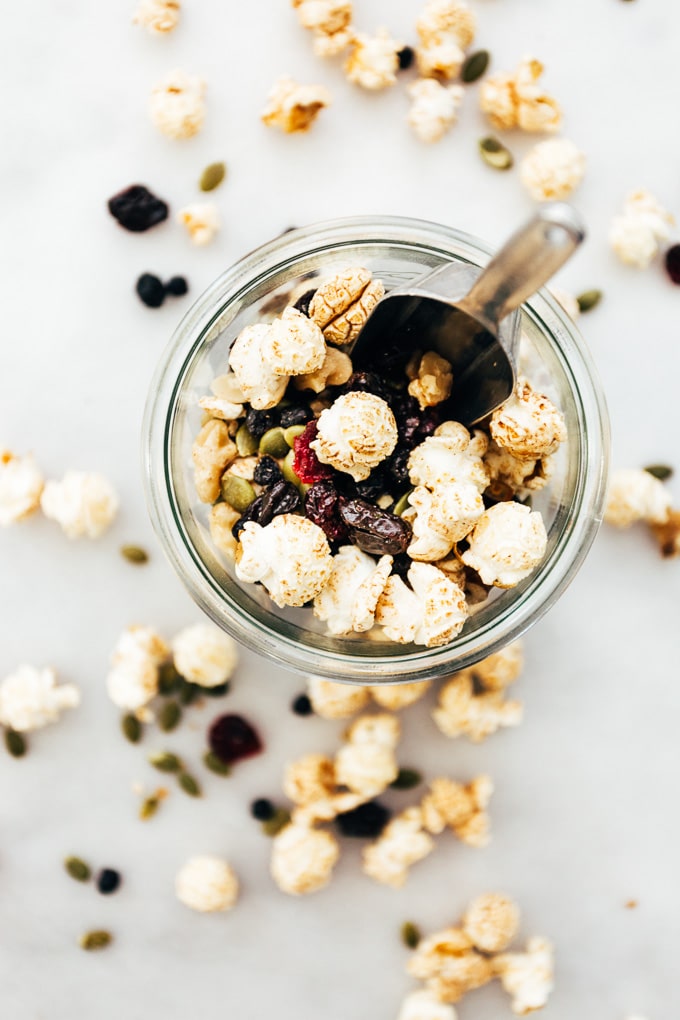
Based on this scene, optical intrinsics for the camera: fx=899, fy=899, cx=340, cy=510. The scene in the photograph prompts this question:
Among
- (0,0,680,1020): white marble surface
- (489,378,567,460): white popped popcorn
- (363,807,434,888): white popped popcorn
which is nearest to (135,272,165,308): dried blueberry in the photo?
(0,0,680,1020): white marble surface

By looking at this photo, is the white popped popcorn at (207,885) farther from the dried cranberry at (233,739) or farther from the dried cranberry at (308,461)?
the dried cranberry at (308,461)

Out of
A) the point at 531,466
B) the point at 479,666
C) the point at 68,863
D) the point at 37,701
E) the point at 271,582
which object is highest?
the point at 531,466

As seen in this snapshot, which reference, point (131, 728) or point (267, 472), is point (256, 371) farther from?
point (131, 728)

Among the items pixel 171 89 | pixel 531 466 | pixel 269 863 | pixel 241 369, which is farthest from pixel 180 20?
pixel 269 863

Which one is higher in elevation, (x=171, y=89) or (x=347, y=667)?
(x=171, y=89)

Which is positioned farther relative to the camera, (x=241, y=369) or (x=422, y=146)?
(x=422, y=146)

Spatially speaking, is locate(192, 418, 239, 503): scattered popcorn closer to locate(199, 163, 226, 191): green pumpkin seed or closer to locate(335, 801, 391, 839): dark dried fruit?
locate(199, 163, 226, 191): green pumpkin seed

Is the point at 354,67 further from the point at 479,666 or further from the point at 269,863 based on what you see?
the point at 269,863
